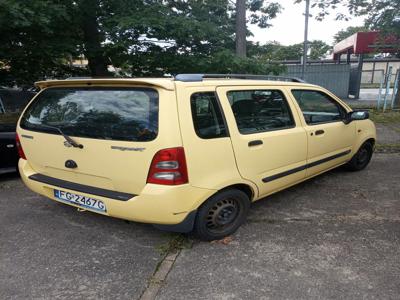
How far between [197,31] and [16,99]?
744 centimetres

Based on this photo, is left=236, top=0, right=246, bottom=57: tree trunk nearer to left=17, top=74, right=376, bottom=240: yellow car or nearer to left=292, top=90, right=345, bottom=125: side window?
left=292, top=90, right=345, bottom=125: side window

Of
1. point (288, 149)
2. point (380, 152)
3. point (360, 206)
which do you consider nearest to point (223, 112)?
point (288, 149)

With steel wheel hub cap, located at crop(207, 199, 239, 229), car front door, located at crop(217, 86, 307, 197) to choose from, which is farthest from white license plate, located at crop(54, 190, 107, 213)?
car front door, located at crop(217, 86, 307, 197)

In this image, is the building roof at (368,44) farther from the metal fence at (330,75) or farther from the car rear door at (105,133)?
the car rear door at (105,133)

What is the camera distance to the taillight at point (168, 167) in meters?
2.63

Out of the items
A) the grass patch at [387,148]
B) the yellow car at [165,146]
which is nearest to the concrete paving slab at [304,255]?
the yellow car at [165,146]

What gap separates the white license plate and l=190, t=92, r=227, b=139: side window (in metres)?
1.08

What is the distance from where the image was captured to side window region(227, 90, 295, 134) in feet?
10.6

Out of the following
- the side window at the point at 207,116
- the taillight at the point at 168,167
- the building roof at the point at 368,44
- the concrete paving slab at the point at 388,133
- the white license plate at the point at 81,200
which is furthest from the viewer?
the building roof at the point at 368,44

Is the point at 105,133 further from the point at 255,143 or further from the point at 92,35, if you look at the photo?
the point at 92,35

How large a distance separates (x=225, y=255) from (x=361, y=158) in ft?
11.4

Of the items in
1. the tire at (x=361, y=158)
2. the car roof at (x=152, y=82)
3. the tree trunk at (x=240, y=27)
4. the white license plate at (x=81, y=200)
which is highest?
the tree trunk at (x=240, y=27)

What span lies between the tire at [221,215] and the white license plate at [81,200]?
2.84 feet

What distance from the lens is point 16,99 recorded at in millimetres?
11773
